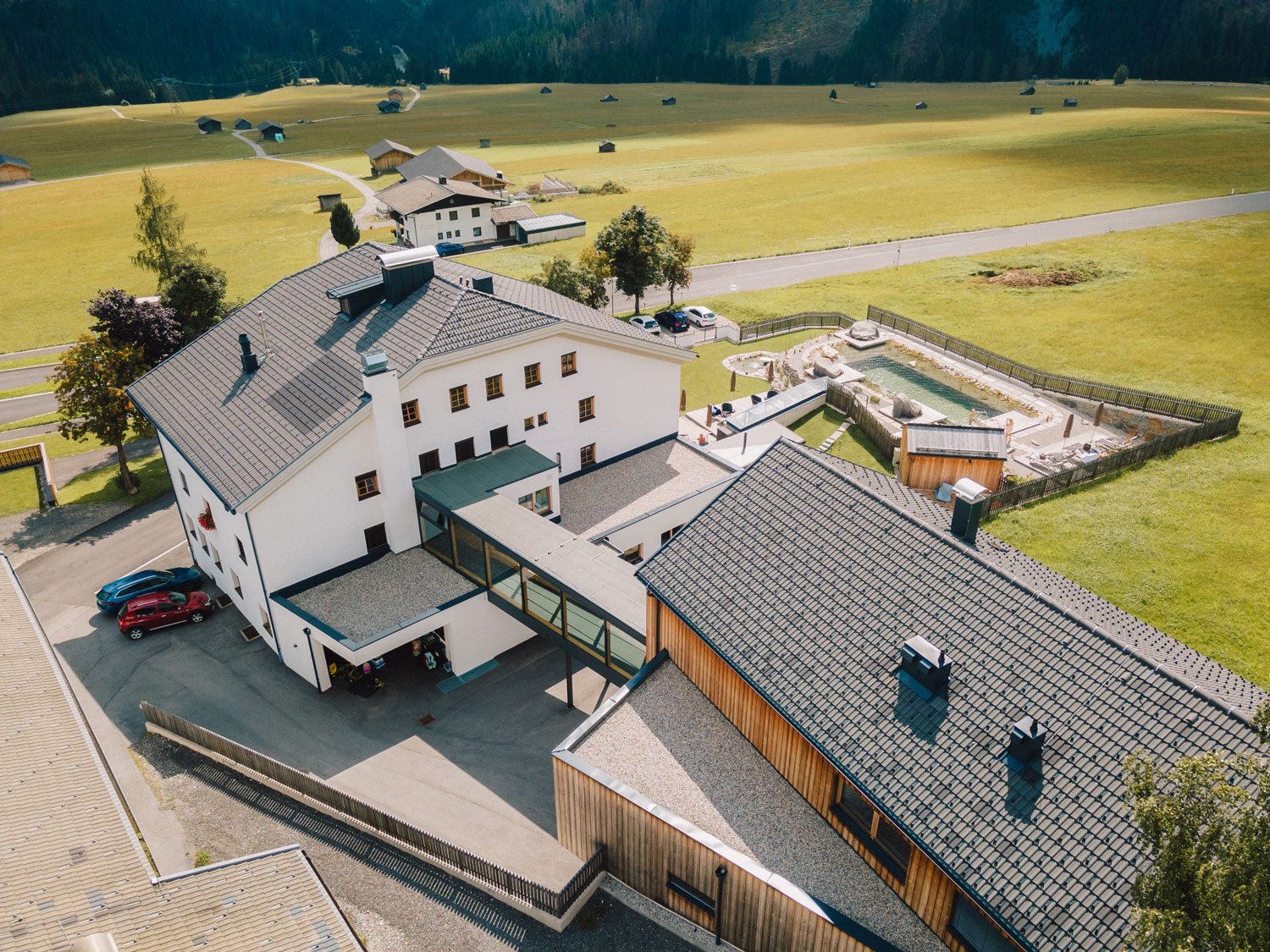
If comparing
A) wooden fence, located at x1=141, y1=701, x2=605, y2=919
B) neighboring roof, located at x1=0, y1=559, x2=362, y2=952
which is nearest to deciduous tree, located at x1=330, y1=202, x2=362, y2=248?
wooden fence, located at x1=141, y1=701, x2=605, y2=919

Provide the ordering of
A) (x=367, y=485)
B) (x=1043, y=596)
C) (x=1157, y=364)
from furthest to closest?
(x=1157, y=364), (x=367, y=485), (x=1043, y=596)

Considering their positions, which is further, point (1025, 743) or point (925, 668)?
point (925, 668)

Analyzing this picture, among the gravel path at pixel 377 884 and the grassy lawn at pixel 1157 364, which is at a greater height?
the grassy lawn at pixel 1157 364

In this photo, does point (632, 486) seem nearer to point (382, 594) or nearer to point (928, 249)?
point (382, 594)

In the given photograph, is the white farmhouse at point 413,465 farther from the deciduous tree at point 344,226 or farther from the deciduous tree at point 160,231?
the deciduous tree at point 344,226

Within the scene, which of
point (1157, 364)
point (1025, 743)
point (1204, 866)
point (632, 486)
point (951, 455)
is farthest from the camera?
point (1157, 364)

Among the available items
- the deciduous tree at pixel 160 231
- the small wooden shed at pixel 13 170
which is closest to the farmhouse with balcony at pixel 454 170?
the deciduous tree at pixel 160 231

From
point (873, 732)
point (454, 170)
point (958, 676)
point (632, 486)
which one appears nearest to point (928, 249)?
point (454, 170)

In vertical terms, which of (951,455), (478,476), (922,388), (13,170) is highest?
(13,170)
